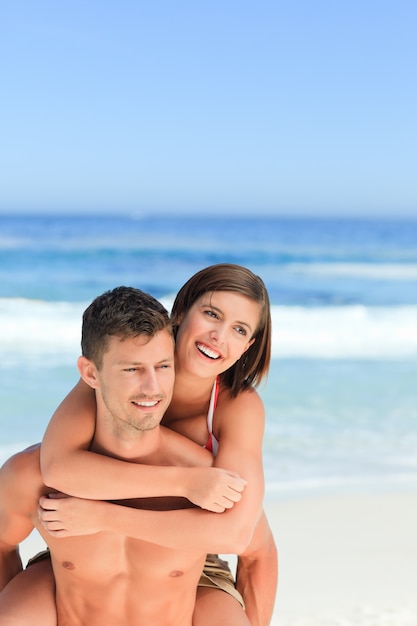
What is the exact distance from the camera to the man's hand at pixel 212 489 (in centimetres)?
250

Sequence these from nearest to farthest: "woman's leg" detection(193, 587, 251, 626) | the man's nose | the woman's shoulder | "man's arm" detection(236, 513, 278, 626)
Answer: the man's nose → "woman's leg" detection(193, 587, 251, 626) → the woman's shoulder → "man's arm" detection(236, 513, 278, 626)

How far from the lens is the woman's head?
3.04m

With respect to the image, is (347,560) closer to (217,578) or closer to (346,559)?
(346,559)

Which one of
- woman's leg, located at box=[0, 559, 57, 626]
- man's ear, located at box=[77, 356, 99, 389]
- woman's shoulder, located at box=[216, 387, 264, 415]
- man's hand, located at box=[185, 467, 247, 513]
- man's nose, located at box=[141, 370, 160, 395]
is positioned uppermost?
man's ear, located at box=[77, 356, 99, 389]

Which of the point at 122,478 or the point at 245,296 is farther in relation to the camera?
the point at 245,296

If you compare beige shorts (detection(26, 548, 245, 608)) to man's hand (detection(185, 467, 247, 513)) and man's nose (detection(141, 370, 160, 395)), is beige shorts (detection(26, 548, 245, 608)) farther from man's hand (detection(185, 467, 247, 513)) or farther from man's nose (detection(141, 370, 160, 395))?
man's nose (detection(141, 370, 160, 395))

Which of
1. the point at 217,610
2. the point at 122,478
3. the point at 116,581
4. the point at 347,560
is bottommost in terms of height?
the point at 347,560

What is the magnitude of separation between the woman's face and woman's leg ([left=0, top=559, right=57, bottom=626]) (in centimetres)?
85

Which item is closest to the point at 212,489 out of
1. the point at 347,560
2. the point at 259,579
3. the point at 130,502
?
the point at 130,502

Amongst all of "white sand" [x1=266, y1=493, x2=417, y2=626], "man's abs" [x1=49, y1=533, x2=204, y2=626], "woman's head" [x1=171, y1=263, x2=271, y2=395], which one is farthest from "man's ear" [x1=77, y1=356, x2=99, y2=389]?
"white sand" [x1=266, y1=493, x2=417, y2=626]

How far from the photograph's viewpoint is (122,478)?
248 cm

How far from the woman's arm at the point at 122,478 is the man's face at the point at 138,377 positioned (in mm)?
143

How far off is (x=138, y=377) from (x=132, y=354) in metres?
0.07

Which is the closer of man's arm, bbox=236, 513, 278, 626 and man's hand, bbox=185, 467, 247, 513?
man's hand, bbox=185, 467, 247, 513
